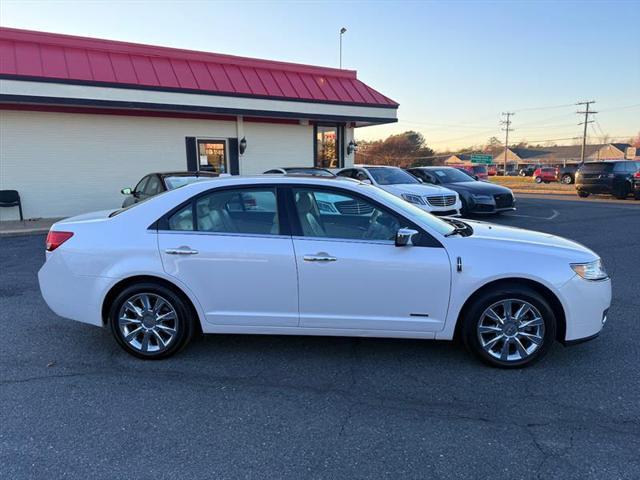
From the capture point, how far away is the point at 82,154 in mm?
12594

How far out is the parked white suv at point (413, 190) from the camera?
34.9 ft

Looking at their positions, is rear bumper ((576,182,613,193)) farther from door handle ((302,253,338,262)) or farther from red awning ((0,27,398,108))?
door handle ((302,253,338,262))

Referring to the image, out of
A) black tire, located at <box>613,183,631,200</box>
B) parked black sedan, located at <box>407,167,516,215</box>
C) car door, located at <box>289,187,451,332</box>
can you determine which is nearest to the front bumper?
car door, located at <box>289,187,451,332</box>

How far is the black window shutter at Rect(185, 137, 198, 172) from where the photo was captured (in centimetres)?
Result: 1400

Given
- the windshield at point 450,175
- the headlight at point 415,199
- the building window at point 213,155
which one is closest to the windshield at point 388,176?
the headlight at point 415,199

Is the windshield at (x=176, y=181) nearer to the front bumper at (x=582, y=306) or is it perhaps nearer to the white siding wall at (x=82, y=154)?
the white siding wall at (x=82, y=154)

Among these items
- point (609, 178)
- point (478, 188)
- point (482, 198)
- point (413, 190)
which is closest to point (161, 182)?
point (413, 190)

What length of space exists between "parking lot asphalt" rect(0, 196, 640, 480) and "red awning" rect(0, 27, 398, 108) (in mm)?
9241

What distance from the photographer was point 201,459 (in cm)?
268

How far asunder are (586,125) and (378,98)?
69.9 meters

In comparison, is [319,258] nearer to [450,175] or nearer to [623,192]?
[450,175]

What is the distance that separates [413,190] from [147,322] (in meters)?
8.25

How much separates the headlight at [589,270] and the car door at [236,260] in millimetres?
2299

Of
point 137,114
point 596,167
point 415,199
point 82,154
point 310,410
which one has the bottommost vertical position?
point 310,410
